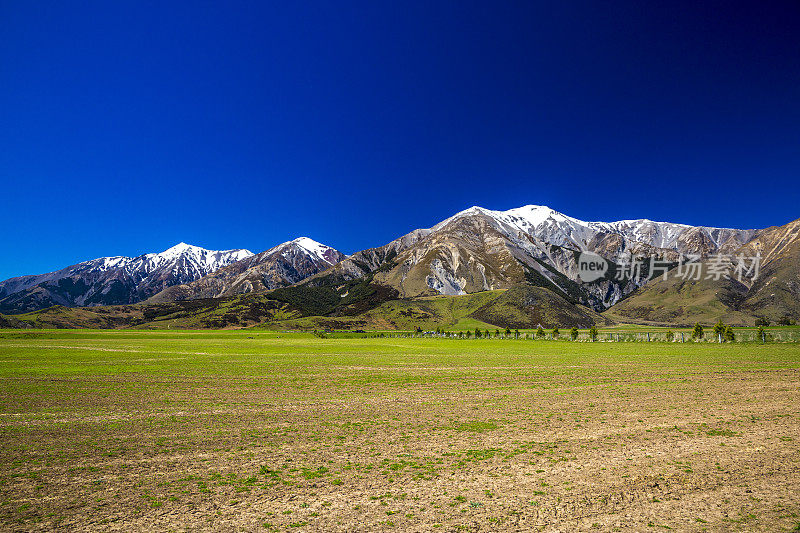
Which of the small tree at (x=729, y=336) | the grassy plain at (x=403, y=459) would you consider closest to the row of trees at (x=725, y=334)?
the small tree at (x=729, y=336)

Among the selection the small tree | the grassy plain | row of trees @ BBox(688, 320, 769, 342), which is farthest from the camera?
the small tree

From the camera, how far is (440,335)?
7160 inches

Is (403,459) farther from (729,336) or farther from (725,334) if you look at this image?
(725,334)

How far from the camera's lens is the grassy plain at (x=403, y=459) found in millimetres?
10289

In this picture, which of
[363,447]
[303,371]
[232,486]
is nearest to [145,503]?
[232,486]

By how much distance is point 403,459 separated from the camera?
48.4 ft

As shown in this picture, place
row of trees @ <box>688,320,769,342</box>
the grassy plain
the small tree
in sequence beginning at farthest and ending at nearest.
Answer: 1. the small tree
2. row of trees @ <box>688,320,769,342</box>
3. the grassy plain

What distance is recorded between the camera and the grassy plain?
10.3m

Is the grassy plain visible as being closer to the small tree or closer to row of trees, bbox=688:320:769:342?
row of trees, bbox=688:320:769:342

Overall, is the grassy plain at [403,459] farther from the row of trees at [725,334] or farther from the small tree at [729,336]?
the small tree at [729,336]

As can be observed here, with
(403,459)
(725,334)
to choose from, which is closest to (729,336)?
(725,334)

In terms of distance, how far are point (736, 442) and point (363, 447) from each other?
15446mm

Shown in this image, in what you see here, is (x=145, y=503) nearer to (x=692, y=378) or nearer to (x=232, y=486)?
(x=232, y=486)

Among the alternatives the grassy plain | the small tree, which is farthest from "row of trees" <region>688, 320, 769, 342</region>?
the grassy plain
